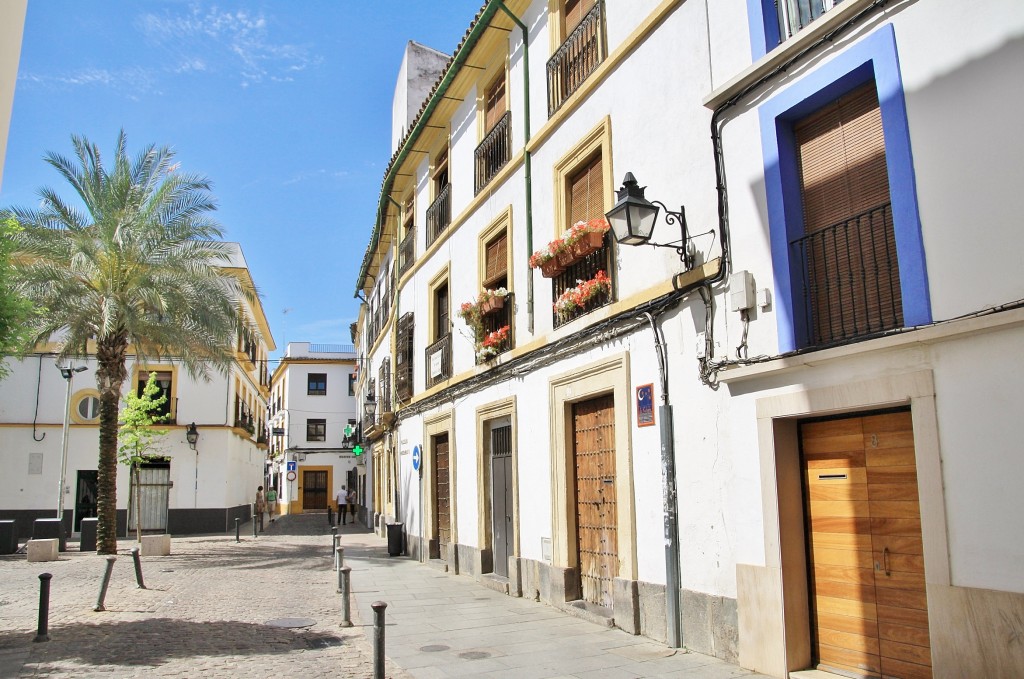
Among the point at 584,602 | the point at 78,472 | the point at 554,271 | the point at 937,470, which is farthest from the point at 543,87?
the point at 78,472

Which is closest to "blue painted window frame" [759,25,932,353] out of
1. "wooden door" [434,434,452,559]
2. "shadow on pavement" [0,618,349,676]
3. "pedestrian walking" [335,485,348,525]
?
"shadow on pavement" [0,618,349,676]

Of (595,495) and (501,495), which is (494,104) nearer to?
(501,495)

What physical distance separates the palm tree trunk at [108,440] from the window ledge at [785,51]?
15.0m

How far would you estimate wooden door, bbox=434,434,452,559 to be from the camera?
15.7 m

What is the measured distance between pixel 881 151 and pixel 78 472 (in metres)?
26.4

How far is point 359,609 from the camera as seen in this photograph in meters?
10.5

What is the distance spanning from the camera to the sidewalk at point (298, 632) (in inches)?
269

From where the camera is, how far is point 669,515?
24.3 ft

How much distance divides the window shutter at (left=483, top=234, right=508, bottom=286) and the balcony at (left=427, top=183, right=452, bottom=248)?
2.39 meters

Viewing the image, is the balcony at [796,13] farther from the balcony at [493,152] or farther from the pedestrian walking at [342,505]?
the pedestrian walking at [342,505]

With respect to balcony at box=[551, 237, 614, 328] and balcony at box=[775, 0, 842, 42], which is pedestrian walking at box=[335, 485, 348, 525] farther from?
balcony at box=[775, 0, 842, 42]

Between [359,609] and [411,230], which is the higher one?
[411,230]

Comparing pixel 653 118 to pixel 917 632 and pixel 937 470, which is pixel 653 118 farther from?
pixel 917 632

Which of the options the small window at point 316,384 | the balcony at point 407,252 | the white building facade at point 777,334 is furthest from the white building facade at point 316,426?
the white building facade at point 777,334
